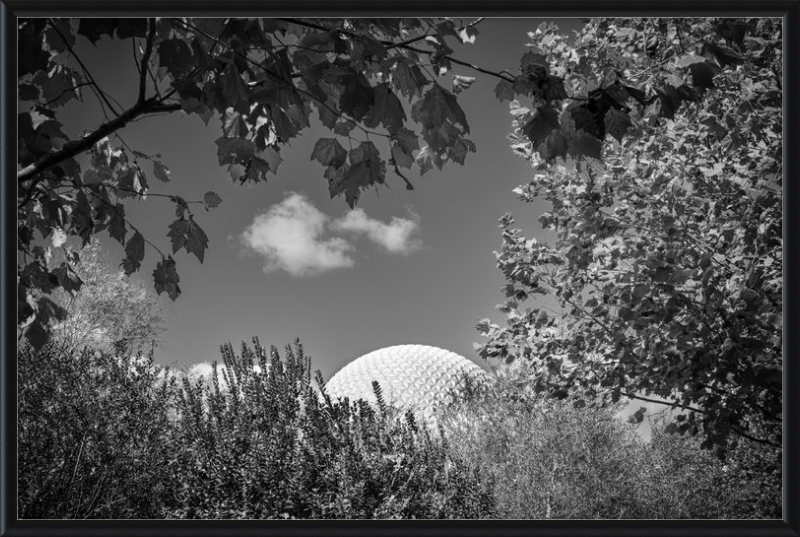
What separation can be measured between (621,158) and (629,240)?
802 mm

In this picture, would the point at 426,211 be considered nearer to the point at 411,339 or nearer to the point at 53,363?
the point at 411,339

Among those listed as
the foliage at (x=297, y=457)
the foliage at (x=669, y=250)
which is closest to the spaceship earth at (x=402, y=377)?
the foliage at (x=297, y=457)

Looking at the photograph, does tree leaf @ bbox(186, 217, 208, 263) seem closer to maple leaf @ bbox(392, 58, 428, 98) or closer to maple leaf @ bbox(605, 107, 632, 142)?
Result: maple leaf @ bbox(392, 58, 428, 98)

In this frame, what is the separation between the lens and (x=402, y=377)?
17.5 ft

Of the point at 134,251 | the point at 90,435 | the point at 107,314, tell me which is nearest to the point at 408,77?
the point at 134,251

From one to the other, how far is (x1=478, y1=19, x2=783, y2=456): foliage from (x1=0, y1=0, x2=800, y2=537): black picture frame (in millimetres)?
528

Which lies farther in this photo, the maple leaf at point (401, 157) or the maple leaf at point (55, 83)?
the maple leaf at point (55, 83)

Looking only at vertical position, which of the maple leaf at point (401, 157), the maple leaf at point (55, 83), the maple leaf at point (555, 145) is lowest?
the maple leaf at point (555, 145)

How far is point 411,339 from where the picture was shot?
3.55 metres

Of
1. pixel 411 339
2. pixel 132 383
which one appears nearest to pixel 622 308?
pixel 411 339

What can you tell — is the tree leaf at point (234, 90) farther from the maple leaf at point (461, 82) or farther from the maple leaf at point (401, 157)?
the maple leaf at point (461, 82)

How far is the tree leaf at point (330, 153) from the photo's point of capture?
199 cm

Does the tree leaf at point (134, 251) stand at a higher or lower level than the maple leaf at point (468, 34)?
lower

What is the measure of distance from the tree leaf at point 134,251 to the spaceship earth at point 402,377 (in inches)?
74.3
